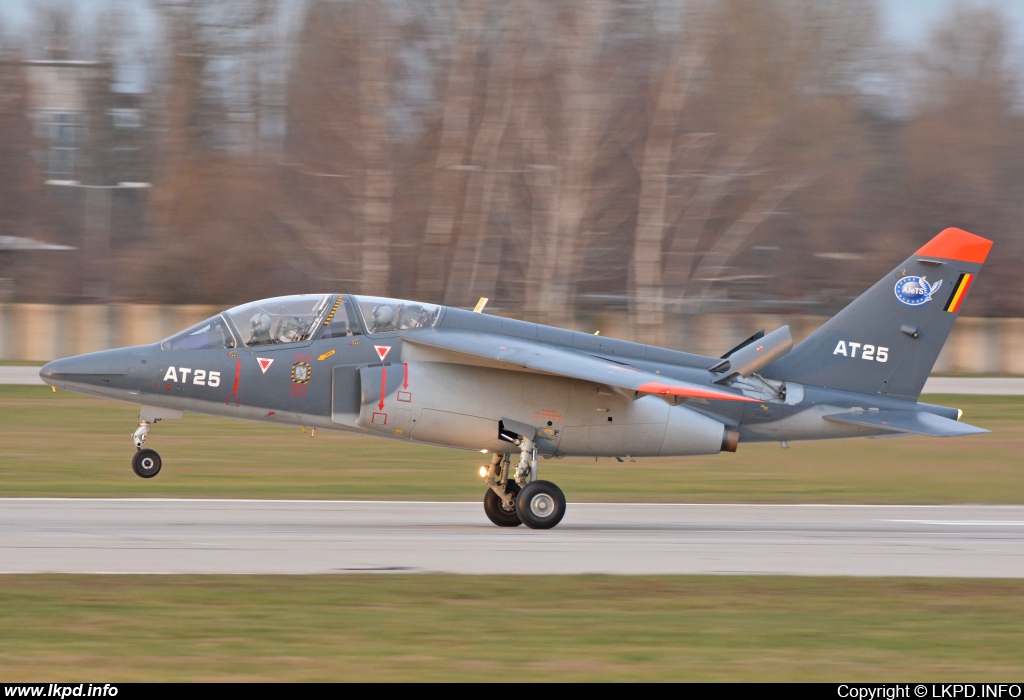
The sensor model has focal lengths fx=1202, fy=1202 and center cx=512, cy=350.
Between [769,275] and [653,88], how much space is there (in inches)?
328

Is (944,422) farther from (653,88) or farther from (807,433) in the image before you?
(653,88)

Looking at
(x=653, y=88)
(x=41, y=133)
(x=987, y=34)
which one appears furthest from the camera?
(x=987, y=34)

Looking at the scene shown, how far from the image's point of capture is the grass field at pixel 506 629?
7883mm

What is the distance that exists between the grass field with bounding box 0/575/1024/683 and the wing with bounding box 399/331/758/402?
2542mm

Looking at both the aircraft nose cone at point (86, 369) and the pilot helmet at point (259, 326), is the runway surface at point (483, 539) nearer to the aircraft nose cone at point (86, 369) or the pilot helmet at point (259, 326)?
the aircraft nose cone at point (86, 369)

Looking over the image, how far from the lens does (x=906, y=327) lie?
14.9 metres

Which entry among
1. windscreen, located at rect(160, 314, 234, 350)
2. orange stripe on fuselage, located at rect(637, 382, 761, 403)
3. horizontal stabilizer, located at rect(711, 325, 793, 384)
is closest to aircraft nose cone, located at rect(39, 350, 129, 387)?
windscreen, located at rect(160, 314, 234, 350)

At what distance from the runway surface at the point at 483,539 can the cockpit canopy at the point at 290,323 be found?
7.14ft

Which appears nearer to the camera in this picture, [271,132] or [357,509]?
[357,509]

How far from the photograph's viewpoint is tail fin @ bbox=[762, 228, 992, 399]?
14.8m

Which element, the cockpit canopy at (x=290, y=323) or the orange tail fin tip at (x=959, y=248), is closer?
the cockpit canopy at (x=290, y=323)

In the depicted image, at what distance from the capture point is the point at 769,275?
44469 millimetres

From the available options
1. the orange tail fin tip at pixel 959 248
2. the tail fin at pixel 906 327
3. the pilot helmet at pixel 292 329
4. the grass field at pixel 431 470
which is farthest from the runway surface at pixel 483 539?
the orange tail fin tip at pixel 959 248

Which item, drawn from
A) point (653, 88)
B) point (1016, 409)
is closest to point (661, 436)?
point (1016, 409)
